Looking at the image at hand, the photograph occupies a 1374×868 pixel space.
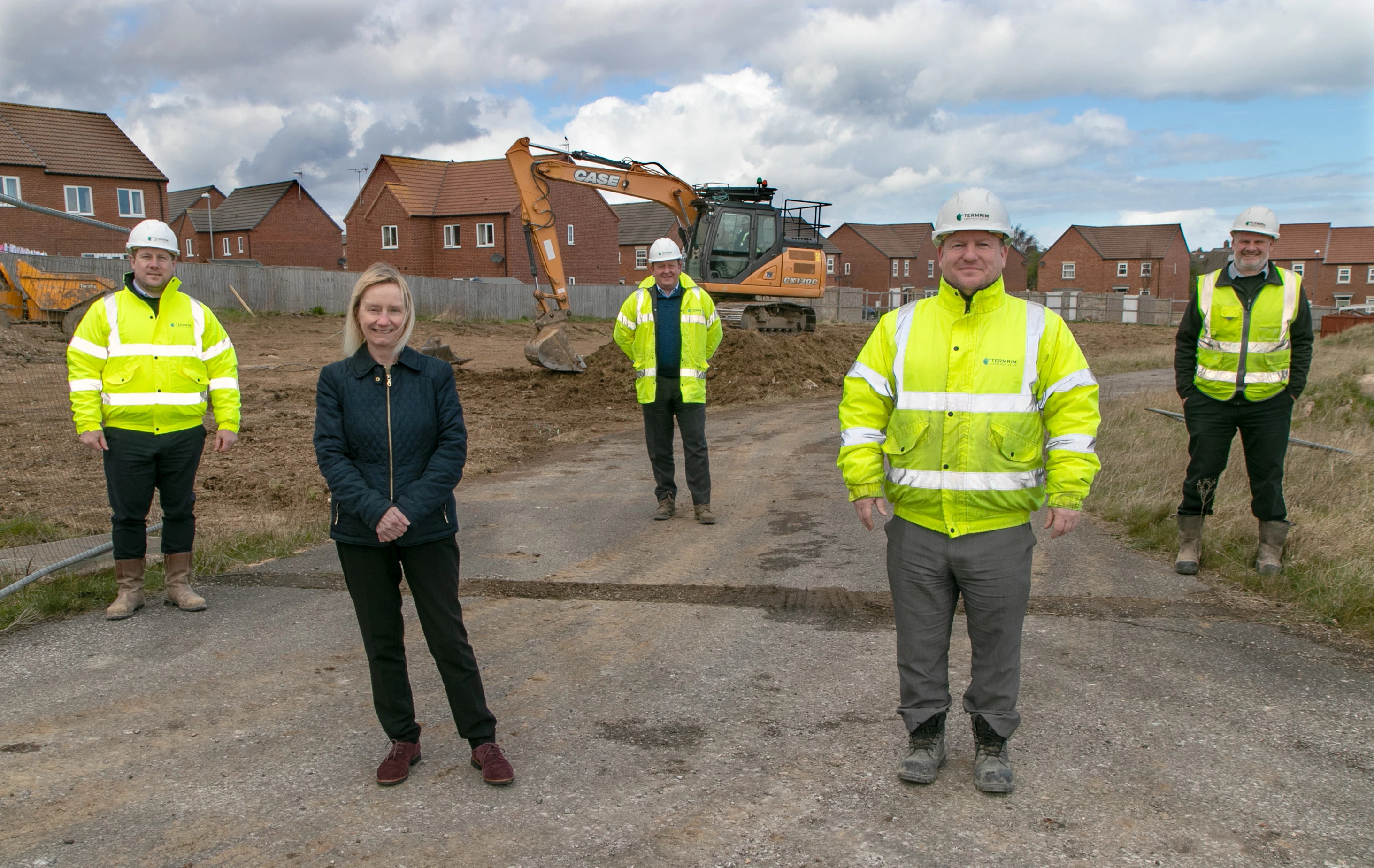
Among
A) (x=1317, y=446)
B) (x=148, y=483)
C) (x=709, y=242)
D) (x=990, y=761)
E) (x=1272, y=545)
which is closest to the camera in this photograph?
(x=990, y=761)

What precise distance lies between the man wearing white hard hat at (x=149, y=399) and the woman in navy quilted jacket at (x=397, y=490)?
230 cm

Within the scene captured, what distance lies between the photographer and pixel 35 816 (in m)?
3.42

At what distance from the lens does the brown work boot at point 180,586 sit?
576 cm

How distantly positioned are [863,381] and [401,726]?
6.81 ft

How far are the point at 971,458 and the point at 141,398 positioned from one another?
14.4 feet

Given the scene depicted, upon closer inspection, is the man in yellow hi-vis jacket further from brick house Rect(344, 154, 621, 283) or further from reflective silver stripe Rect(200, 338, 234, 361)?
brick house Rect(344, 154, 621, 283)

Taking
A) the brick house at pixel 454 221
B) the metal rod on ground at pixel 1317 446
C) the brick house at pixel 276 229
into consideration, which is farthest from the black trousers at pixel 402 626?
the brick house at pixel 276 229

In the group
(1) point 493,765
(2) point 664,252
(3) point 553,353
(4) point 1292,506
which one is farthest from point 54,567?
(3) point 553,353

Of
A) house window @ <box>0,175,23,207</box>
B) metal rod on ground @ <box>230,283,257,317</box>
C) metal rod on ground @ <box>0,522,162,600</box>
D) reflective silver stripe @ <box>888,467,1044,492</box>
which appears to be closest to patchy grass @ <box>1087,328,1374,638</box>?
reflective silver stripe @ <box>888,467,1044,492</box>

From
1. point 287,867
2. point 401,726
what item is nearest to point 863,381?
point 401,726

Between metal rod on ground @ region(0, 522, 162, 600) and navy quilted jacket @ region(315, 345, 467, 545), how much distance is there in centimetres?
299

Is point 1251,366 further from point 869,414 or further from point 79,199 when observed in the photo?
point 79,199

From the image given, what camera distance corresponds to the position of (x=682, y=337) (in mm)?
7914

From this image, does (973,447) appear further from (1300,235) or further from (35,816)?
(1300,235)
